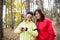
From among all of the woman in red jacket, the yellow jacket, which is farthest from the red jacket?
the yellow jacket

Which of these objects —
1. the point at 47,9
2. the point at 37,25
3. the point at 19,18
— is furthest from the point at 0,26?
the point at 47,9

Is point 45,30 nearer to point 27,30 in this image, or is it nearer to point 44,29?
point 44,29

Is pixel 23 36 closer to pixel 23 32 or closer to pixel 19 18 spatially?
pixel 23 32

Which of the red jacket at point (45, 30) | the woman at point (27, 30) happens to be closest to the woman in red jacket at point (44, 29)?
the red jacket at point (45, 30)

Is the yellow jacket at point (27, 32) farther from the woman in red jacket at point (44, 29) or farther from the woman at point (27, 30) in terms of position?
the woman in red jacket at point (44, 29)

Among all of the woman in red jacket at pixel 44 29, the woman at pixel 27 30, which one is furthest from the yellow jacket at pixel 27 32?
the woman in red jacket at pixel 44 29

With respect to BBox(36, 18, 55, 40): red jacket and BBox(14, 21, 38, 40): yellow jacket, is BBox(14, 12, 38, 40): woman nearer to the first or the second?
BBox(14, 21, 38, 40): yellow jacket

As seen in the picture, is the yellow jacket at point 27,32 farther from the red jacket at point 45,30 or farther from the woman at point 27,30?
the red jacket at point 45,30

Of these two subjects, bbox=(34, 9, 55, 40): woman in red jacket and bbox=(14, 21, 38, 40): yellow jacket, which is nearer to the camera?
bbox=(14, 21, 38, 40): yellow jacket

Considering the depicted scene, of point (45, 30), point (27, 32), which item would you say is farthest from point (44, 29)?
point (27, 32)

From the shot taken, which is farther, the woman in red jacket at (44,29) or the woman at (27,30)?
the woman in red jacket at (44,29)

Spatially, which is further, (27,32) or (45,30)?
(45,30)

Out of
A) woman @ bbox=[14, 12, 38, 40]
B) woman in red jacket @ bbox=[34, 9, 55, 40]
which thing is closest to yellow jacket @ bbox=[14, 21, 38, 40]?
woman @ bbox=[14, 12, 38, 40]

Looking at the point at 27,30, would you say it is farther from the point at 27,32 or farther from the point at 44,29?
the point at 44,29
